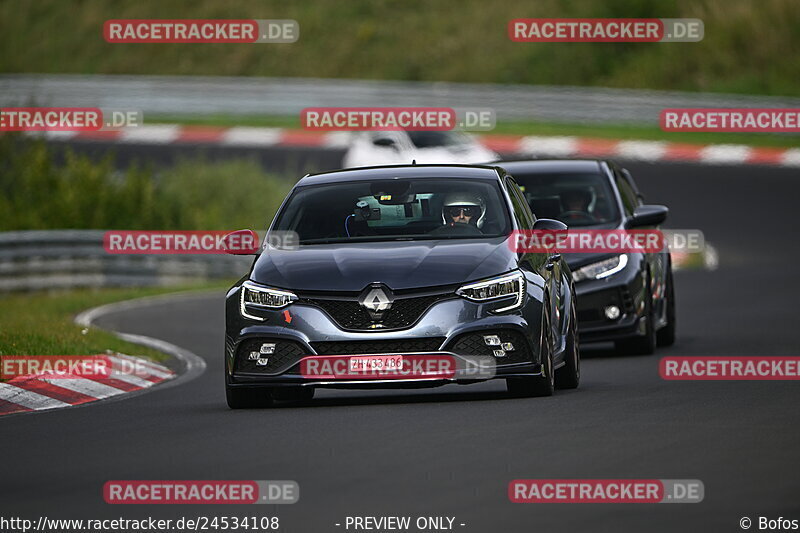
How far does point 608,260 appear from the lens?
17.1 metres

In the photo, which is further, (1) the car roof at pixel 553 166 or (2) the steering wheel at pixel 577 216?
(1) the car roof at pixel 553 166

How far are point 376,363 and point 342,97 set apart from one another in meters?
35.9

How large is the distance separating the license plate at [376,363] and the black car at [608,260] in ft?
16.4

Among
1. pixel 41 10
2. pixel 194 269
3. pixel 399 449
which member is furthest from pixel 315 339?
pixel 41 10

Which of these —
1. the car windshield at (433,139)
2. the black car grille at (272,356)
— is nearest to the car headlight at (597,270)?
the black car grille at (272,356)

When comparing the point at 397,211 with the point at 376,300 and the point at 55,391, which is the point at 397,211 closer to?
the point at 376,300

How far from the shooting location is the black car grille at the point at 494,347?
12.2 meters

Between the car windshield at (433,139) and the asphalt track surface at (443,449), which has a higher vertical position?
the car windshield at (433,139)

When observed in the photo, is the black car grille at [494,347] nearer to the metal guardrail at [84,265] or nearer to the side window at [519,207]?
the side window at [519,207]

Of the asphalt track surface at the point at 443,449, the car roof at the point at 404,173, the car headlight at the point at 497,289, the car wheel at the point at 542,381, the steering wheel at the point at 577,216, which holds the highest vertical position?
the steering wheel at the point at 577,216

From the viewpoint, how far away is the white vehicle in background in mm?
36094

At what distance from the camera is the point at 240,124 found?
49625mm

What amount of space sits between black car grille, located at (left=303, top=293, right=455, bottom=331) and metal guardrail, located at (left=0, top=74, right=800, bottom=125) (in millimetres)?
31105

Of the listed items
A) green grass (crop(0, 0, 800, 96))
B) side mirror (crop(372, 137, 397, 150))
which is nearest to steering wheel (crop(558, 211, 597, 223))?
side mirror (crop(372, 137, 397, 150))
